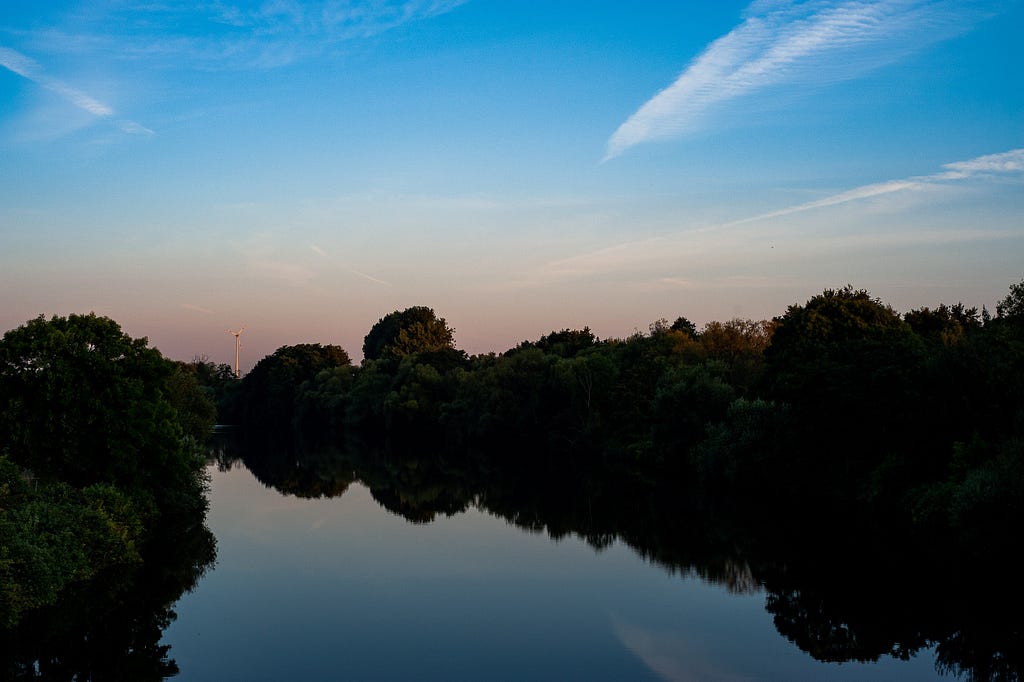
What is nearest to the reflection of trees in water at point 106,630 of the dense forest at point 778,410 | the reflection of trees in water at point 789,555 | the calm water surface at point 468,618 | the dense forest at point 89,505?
the dense forest at point 89,505

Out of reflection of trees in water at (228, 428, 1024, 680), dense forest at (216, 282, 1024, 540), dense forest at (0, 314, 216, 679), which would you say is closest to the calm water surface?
reflection of trees in water at (228, 428, 1024, 680)

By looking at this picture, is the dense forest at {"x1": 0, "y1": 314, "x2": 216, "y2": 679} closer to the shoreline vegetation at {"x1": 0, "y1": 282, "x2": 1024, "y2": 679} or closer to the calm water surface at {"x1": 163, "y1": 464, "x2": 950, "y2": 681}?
the shoreline vegetation at {"x1": 0, "y1": 282, "x2": 1024, "y2": 679}

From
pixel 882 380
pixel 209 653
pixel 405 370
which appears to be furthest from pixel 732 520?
pixel 405 370

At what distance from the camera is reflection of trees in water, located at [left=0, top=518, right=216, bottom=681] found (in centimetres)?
2022

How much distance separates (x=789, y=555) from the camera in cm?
3238

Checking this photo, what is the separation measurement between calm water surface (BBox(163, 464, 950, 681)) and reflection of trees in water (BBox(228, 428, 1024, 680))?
3.95 ft

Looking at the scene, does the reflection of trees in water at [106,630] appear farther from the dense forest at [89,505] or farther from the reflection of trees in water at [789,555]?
the reflection of trees in water at [789,555]

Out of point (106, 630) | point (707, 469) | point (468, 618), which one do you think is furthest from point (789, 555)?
point (106, 630)

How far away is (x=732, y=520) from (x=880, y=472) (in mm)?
6867

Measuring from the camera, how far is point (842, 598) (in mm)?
26656

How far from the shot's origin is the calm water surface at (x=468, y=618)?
813 inches

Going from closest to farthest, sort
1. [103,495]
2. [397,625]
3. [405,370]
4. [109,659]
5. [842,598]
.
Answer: [109,659], [397,625], [842,598], [103,495], [405,370]

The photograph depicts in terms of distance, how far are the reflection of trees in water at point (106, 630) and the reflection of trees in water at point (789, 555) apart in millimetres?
16555

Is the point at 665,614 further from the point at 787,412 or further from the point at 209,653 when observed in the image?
the point at 787,412
